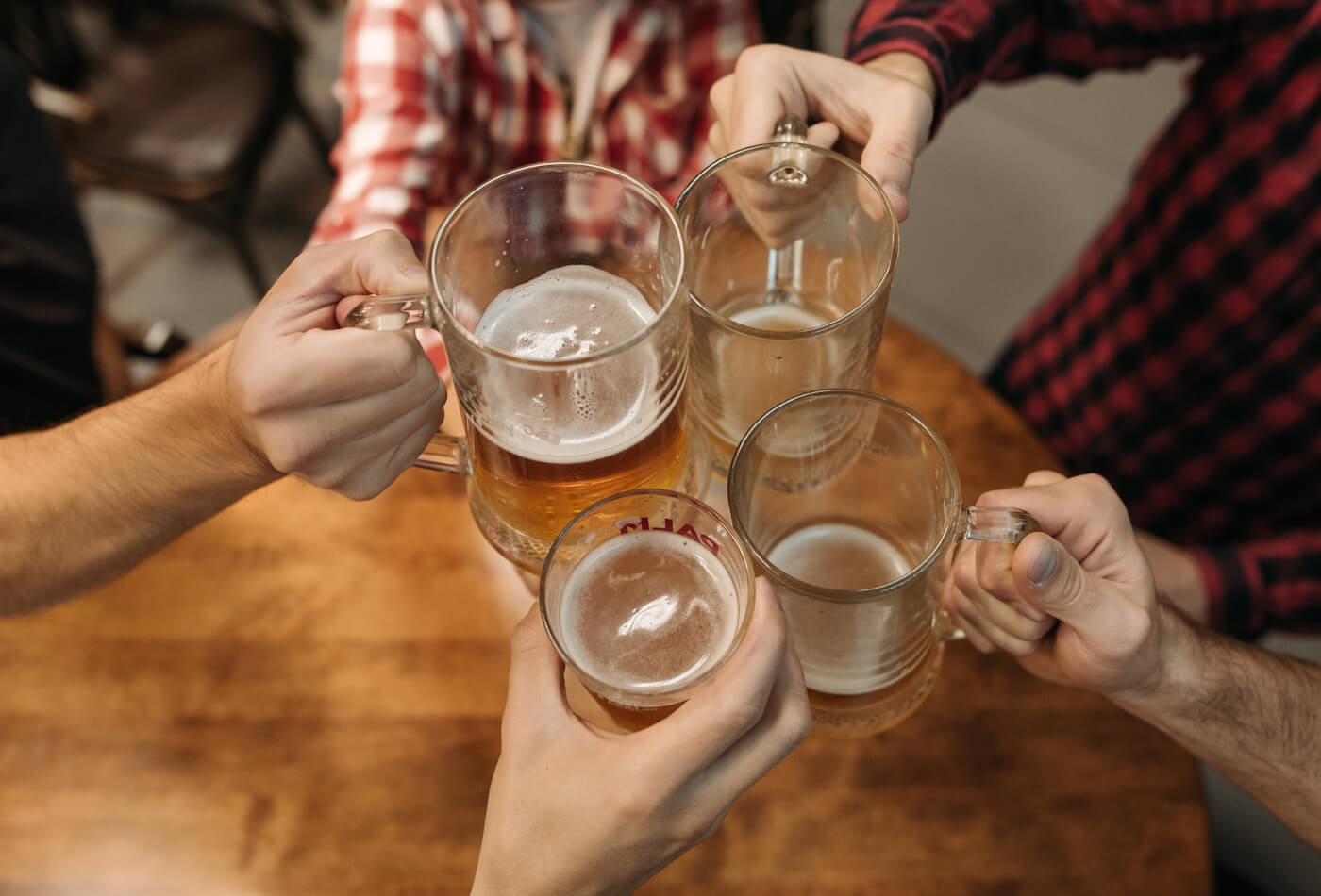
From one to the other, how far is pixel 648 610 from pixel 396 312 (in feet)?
0.92

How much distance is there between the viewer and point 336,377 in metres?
0.70

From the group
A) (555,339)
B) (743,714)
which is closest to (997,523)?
(743,714)

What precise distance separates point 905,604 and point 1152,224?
2.86 feet

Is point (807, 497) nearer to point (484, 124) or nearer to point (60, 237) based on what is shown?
point (484, 124)

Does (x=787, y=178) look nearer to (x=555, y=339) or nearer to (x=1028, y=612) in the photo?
(x=555, y=339)

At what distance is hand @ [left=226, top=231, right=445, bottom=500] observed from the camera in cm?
70

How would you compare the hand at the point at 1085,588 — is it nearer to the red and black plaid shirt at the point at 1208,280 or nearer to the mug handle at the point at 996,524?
the mug handle at the point at 996,524

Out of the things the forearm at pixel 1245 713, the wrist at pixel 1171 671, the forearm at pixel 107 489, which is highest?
the forearm at pixel 107 489

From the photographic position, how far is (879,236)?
0.77 meters

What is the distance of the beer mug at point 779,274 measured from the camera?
750 mm

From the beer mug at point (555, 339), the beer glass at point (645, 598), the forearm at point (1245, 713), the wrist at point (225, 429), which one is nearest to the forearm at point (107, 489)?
the wrist at point (225, 429)

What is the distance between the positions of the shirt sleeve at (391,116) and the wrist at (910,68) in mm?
677

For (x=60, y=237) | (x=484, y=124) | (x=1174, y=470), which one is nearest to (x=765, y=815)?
(x=1174, y=470)

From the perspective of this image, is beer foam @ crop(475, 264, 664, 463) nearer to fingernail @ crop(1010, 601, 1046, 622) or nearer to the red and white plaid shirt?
fingernail @ crop(1010, 601, 1046, 622)
